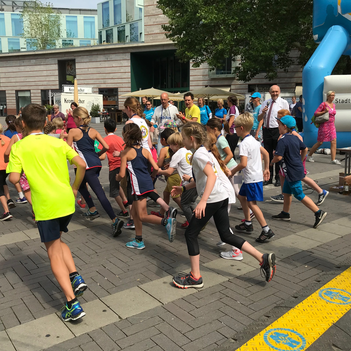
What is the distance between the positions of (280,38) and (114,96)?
22.2 metres

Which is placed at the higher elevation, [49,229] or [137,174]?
[137,174]

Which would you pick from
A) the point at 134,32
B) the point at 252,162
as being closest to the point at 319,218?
the point at 252,162

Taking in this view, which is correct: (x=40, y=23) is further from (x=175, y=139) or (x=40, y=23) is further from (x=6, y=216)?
(x=175, y=139)

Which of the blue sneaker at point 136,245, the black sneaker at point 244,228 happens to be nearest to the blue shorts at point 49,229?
the blue sneaker at point 136,245

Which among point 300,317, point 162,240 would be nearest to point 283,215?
point 162,240

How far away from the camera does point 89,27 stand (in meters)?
81.3

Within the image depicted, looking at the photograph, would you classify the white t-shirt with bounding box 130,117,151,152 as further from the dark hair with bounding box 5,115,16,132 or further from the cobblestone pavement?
the dark hair with bounding box 5,115,16,132

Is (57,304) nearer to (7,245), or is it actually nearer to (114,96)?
(7,245)

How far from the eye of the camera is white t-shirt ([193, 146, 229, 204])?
3758 mm

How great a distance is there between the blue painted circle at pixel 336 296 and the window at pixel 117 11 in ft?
199

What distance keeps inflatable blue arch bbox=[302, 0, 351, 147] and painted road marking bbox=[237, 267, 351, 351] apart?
339 inches

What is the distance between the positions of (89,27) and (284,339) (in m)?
87.1

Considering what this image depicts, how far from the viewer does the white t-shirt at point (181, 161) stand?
515 cm

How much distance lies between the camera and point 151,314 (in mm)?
3414
